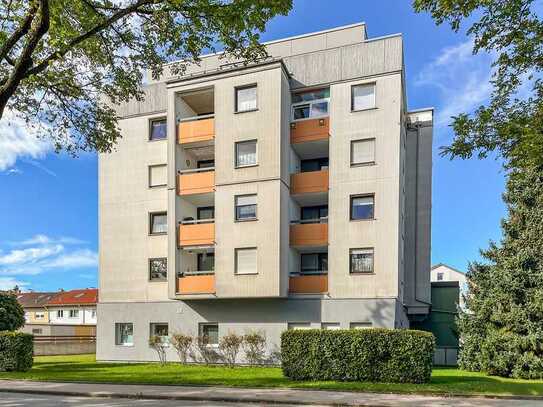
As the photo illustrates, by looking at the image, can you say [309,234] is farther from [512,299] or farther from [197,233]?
[512,299]

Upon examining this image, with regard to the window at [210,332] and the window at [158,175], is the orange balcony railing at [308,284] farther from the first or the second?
the window at [158,175]

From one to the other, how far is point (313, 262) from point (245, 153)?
6052 mm

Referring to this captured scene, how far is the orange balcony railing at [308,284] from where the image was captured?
19984 mm

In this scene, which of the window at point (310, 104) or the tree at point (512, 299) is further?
the window at point (310, 104)

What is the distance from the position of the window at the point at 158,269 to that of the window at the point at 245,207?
4994 mm

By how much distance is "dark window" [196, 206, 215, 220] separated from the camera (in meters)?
23.4

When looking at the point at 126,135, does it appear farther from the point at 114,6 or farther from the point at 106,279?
the point at 114,6

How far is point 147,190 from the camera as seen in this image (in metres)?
23.5

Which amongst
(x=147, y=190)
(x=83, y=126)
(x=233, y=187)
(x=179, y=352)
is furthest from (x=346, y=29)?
(x=179, y=352)

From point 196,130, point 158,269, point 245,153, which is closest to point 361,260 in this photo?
point 245,153

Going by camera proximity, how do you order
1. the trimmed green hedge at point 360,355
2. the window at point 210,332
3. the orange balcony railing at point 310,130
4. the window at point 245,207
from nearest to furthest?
the trimmed green hedge at point 360,355, the window at point 245,207, the orange balcony railing at point 310,130, the window at point 210,332

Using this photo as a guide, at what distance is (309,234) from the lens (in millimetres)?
20656

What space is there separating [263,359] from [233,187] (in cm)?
772

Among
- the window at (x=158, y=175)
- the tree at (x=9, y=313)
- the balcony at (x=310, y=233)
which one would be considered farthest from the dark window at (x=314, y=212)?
the tree at (x=9, y=313)
